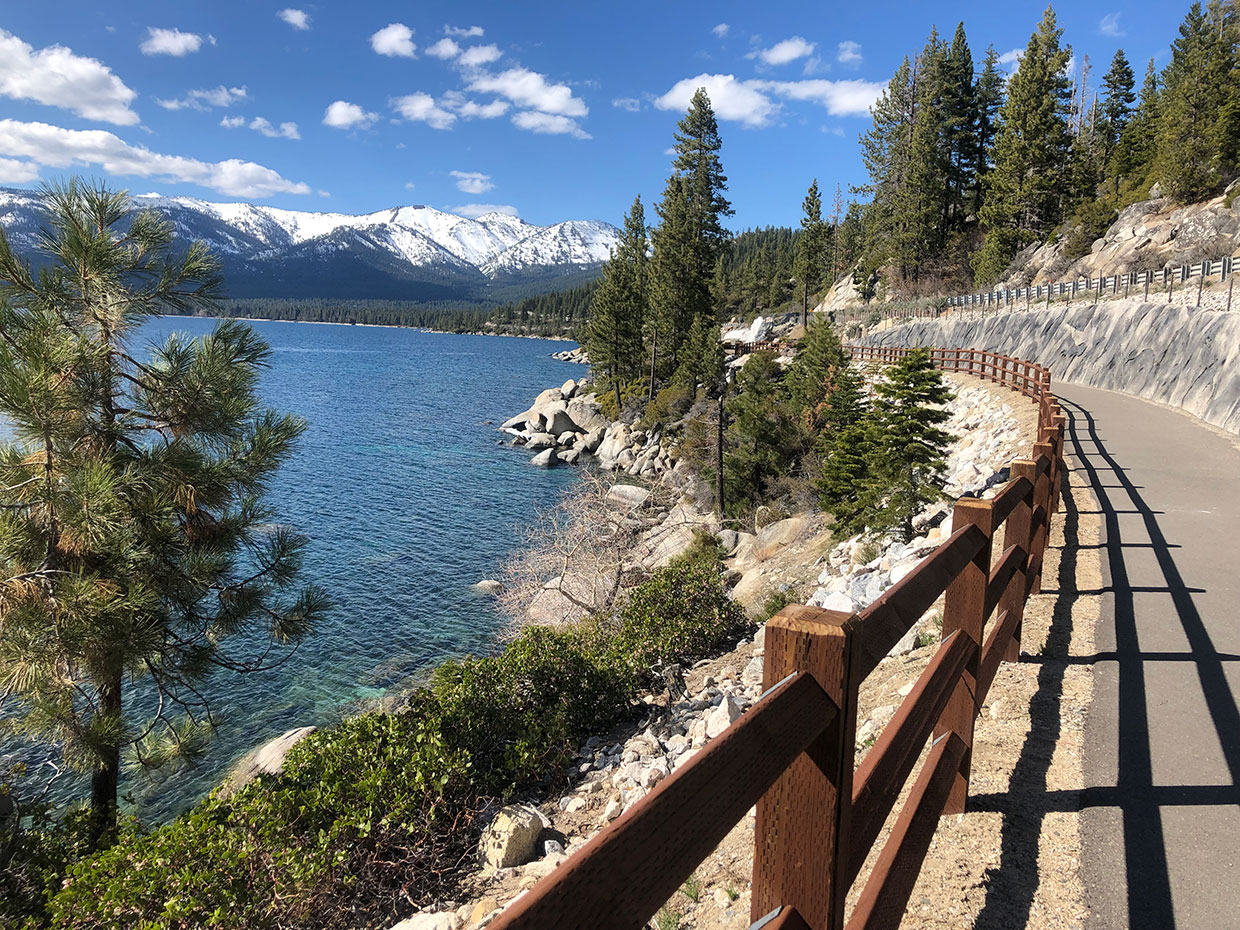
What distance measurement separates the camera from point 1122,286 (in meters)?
29.1

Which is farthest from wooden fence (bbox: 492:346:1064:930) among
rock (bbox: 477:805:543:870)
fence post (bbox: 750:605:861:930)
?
rock (bbox: 477:805:543:870)

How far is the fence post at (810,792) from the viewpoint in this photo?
1.79 metres

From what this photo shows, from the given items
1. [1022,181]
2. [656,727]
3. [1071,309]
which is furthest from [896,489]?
[1022,181]

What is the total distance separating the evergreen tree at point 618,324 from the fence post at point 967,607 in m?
56.1

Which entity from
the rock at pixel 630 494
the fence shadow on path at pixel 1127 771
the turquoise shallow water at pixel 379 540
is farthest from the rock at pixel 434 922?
the rock at pixel 630 494

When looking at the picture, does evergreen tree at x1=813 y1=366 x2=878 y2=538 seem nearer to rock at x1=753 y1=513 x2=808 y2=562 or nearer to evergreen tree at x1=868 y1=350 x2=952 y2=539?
evergreen tree at x1=868 y1=350 x2=952 y2=539

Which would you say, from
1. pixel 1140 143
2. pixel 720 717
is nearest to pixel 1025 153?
pixel 1140 143

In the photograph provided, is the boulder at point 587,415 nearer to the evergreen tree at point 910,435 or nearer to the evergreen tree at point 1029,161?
the evergreen tree at point 1029,161

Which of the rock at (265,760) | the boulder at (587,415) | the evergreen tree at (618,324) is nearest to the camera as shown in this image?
the rock at (265,760)

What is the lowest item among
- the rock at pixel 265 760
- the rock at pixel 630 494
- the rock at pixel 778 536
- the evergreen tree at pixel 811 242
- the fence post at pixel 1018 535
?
the rock at pixel 265 760

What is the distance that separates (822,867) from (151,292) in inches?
368

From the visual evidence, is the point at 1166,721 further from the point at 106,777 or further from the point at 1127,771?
the point at 106,777

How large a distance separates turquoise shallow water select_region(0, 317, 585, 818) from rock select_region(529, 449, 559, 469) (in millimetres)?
999

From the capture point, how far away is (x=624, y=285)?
62188mm
